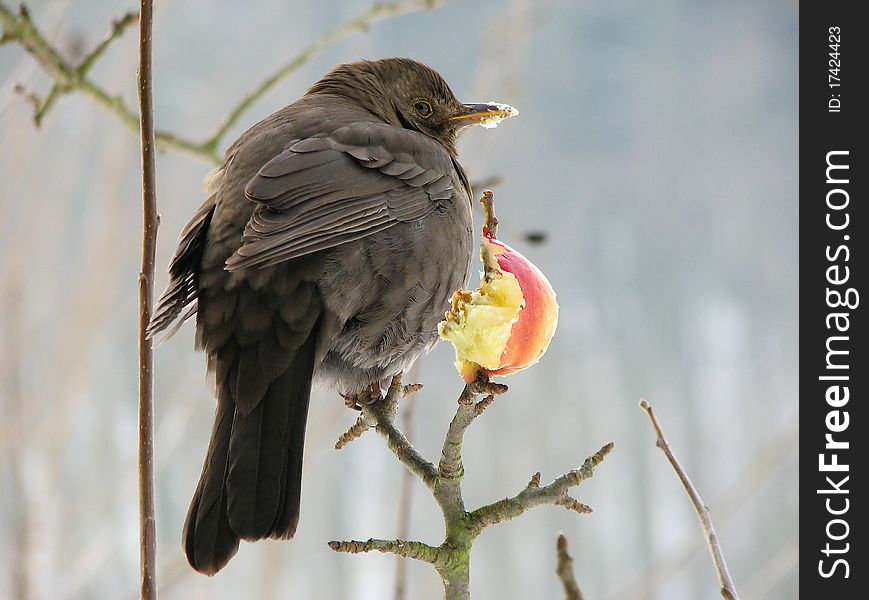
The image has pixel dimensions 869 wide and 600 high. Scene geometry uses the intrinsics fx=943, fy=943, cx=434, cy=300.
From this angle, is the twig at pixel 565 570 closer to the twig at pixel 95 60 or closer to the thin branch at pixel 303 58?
the twig at pixel 95 60

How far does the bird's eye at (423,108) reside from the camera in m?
1.95

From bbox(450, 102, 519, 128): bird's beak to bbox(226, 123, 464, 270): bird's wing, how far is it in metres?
0.14

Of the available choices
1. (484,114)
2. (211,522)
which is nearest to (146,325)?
(211,522)

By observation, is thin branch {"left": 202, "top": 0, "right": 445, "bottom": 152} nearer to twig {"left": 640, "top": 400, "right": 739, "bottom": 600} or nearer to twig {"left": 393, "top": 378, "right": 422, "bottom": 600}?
twig {"left": 393, "top": 378, "right": 422, "bottom": 600}

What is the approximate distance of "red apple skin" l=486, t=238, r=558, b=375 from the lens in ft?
3.31

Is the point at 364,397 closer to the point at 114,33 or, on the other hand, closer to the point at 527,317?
the point at 527,317

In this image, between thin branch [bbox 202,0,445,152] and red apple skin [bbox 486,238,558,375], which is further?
thin branch [bbox 202,0,445,152]

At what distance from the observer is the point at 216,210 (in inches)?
58.3

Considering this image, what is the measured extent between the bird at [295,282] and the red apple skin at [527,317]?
34 centimetres

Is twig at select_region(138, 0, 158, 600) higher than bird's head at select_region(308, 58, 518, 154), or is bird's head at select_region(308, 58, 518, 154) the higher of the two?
bird's head at select_region(308, 58, 518, 154)

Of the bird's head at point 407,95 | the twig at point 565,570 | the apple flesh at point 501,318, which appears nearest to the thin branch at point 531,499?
the apple flesh at point 501,318

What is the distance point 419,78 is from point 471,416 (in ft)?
3.78

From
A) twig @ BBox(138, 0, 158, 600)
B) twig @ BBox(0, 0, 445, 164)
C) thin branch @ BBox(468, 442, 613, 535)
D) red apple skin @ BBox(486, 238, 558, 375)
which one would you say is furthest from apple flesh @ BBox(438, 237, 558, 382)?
twig @ BBox(0, 0, 445, 164)

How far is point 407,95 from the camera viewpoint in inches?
76.9
